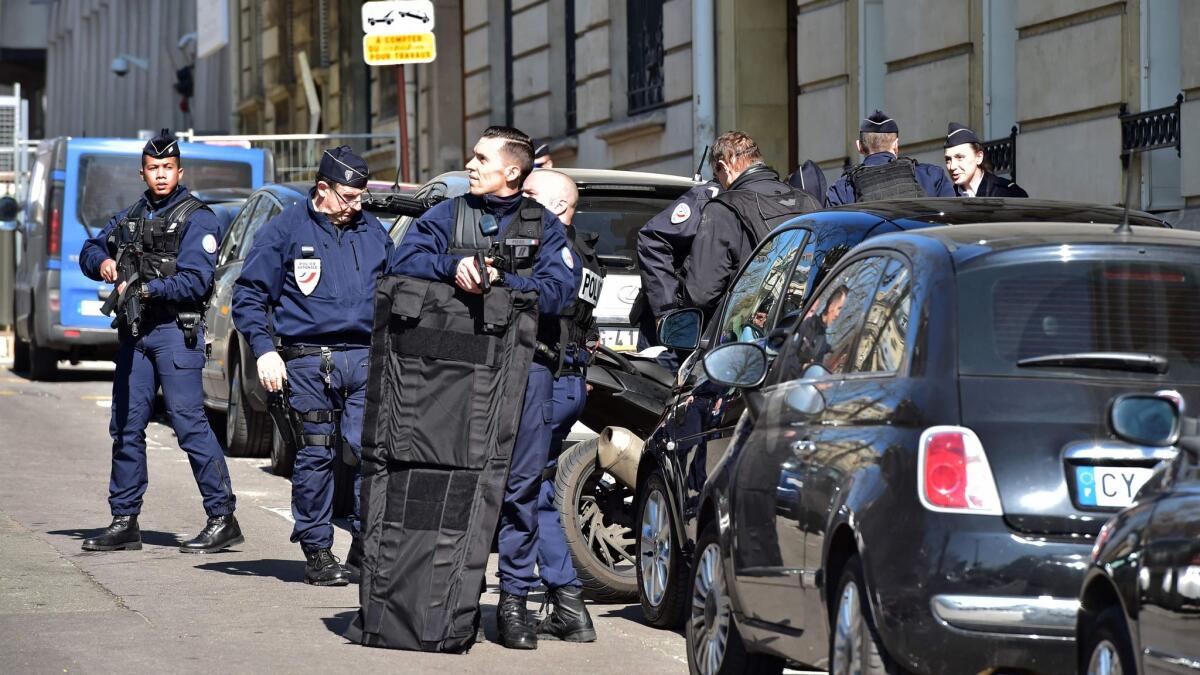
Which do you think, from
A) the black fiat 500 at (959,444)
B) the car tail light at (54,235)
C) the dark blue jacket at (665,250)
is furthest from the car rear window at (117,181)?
the black fiat 500 at (959,444)

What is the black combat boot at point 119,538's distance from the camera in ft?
33.1

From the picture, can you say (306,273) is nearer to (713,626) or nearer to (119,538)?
(119,538)

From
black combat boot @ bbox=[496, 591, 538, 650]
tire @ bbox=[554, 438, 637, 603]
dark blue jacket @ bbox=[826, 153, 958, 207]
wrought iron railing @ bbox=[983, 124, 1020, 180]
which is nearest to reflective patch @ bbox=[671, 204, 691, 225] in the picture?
dark blue jacket @ bbox=[826, 153, 958, 207]

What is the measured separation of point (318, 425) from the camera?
9086mm

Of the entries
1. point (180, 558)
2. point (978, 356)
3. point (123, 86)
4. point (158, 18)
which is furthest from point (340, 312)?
point (123, 86)

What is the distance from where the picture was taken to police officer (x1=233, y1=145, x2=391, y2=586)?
29.8 ft

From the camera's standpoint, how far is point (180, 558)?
32.8 feet

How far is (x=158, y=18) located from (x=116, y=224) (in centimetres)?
4392

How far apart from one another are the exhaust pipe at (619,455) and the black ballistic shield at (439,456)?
49.9 inches

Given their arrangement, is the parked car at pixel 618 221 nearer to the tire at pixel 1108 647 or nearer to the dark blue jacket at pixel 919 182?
the dark blue jacket at pixel 919 182

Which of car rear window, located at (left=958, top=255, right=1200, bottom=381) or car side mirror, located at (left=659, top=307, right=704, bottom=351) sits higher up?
car rear window, located at (left=958, top=255, right=1200, bottom=381)

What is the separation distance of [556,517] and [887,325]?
7.91ft

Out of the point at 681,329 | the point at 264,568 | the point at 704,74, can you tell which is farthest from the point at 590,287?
the point at 704,74

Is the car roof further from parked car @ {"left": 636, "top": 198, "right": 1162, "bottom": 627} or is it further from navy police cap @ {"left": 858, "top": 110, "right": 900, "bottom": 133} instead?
navy police cap @ {"left": 858, "top": 110, "right": 900, "bottom": 133}
